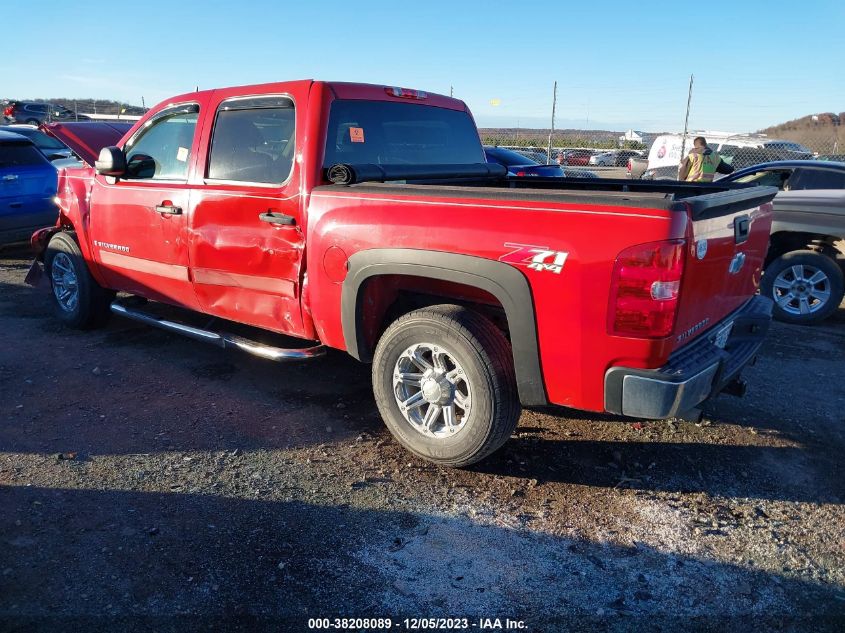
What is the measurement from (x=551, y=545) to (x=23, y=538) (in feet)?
7.78

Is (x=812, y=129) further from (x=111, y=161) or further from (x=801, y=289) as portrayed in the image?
(x=111, y=161)

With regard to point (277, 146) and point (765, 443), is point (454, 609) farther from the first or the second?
point (277, 146)

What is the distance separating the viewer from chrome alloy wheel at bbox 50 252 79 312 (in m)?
5.81

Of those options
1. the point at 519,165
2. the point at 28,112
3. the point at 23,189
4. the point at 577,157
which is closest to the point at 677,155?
the point at 519,165

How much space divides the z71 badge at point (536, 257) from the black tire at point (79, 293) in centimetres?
420

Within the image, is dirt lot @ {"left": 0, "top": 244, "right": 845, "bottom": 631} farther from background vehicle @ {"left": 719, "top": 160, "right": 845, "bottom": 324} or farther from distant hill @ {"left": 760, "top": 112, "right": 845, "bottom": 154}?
distant hill @ {"left": 760, "top": 112, "right": 845, "bottom": 154}

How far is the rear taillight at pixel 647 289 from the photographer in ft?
8.71

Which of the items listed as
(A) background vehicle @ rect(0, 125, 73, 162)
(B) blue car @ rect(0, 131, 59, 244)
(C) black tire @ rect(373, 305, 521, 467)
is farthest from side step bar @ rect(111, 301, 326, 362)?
(A) background vehicle @ rect(0, 125, 73, 162)

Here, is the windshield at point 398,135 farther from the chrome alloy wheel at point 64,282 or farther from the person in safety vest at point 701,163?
the person in safety vest at point 701,163

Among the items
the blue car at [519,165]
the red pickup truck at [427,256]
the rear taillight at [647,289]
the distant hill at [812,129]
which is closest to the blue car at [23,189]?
the red pickup truck at [427,256]

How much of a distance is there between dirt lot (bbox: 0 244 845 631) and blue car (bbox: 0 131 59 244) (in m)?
4.30

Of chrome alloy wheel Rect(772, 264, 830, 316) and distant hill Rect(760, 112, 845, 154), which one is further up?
distant hill Rect(760, 112, 845, 154)

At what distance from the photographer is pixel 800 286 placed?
6539 mm

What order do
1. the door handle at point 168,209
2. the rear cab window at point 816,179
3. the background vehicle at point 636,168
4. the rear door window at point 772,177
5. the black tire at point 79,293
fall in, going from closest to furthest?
1. the door handle at point 168,209
2. the black tire at point 79,293
3. the rear cab window at point 816,179
4. the rear door window at point 772,177
5. the background vehicle at point 636,168
